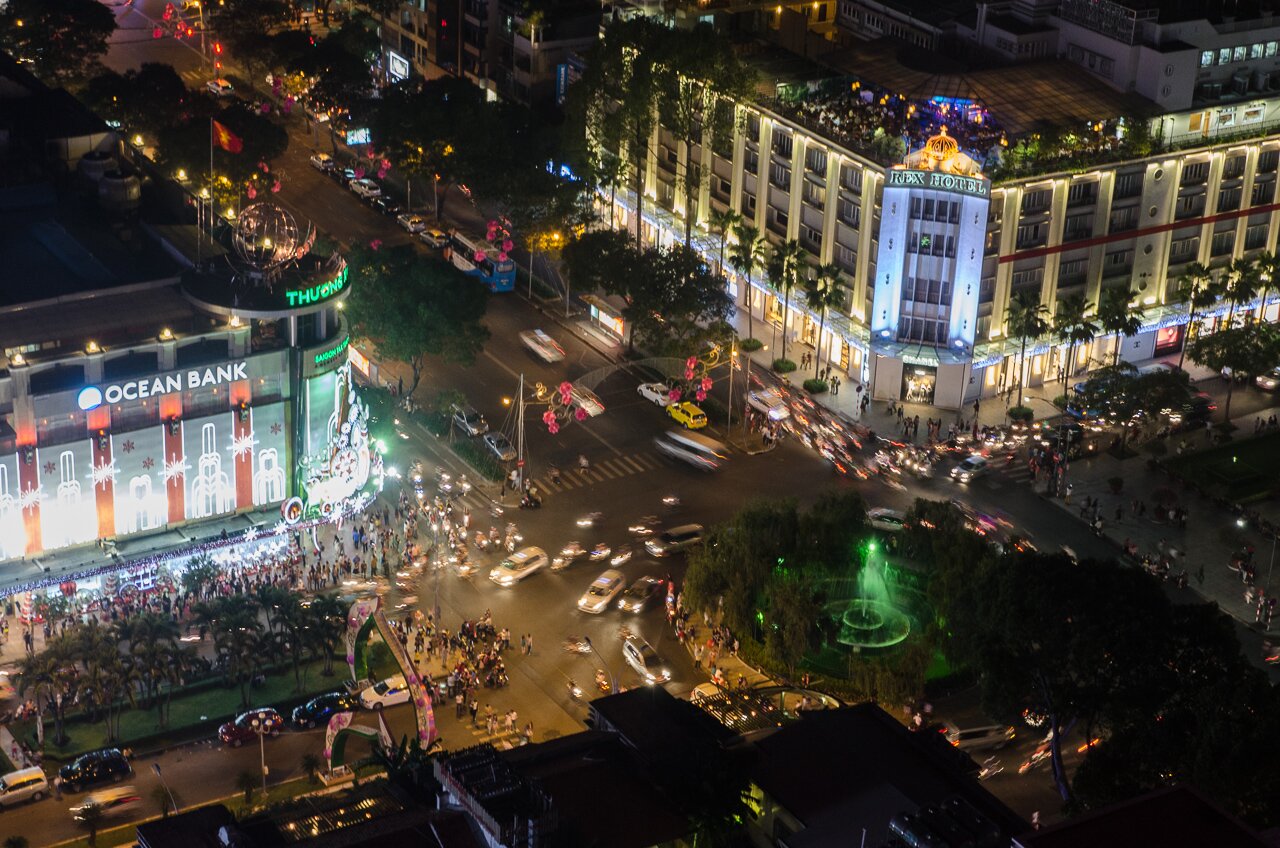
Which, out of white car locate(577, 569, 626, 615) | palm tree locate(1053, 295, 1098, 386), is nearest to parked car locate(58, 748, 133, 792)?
white car locate(577, 569, 626, 615)

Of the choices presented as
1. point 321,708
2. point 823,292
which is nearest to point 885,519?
point 823,292

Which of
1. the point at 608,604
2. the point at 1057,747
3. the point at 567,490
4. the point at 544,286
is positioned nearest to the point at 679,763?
the point at 1057,747

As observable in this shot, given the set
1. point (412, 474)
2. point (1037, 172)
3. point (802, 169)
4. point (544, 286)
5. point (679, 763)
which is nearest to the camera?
point (679, 763)

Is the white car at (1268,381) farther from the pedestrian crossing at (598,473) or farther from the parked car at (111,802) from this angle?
the parked car at (111,802)

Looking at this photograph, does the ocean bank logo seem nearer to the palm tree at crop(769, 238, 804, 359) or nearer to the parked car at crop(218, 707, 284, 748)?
the parked car at crop(218, 707, 284, 748)

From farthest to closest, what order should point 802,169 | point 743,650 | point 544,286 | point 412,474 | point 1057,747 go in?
point 544,286 < point 802,169 < point 412,474 < point 743,650 < point 1057,747

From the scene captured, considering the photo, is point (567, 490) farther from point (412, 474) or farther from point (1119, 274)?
point (1119, 274)
